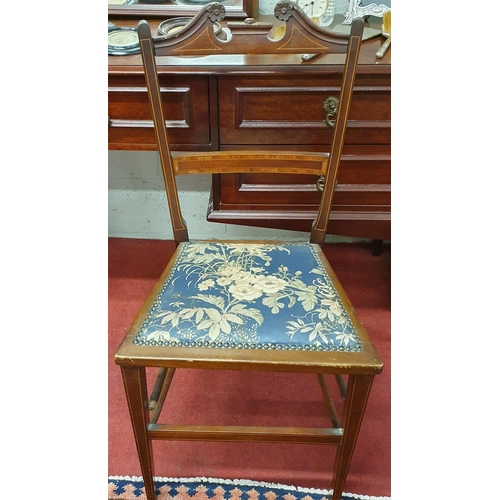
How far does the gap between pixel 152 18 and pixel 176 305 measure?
1.10 m

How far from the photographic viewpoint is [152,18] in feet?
4.91

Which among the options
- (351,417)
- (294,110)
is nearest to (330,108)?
(294,110)

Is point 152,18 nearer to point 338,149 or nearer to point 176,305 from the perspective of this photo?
point 338,149

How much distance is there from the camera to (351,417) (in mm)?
837

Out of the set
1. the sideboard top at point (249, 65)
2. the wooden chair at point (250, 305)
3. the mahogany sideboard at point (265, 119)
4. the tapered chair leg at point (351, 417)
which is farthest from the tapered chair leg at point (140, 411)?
the sideboard top at point (249, 65)

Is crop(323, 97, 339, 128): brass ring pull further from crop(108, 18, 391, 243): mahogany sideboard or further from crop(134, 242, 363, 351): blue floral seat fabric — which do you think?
crop(134, 242, 363, 351): blue floral seat fabric

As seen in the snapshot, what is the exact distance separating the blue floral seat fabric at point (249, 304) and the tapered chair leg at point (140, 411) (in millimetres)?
74

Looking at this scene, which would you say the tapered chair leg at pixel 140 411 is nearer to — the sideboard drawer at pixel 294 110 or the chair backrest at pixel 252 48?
the chair backrest at pixel 252 48

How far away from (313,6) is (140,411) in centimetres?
118

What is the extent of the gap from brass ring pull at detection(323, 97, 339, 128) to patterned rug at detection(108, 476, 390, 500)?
859 mm

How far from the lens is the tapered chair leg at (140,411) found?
81 cm

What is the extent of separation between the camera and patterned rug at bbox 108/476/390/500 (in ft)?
3.26

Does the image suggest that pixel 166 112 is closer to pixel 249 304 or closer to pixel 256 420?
pixel 249 304

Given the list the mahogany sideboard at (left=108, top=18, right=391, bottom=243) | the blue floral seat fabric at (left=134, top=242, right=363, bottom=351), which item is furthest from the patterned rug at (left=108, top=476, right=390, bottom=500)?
the mahogany sideboard at (left=108, top=18, right=391, bottom=243)
